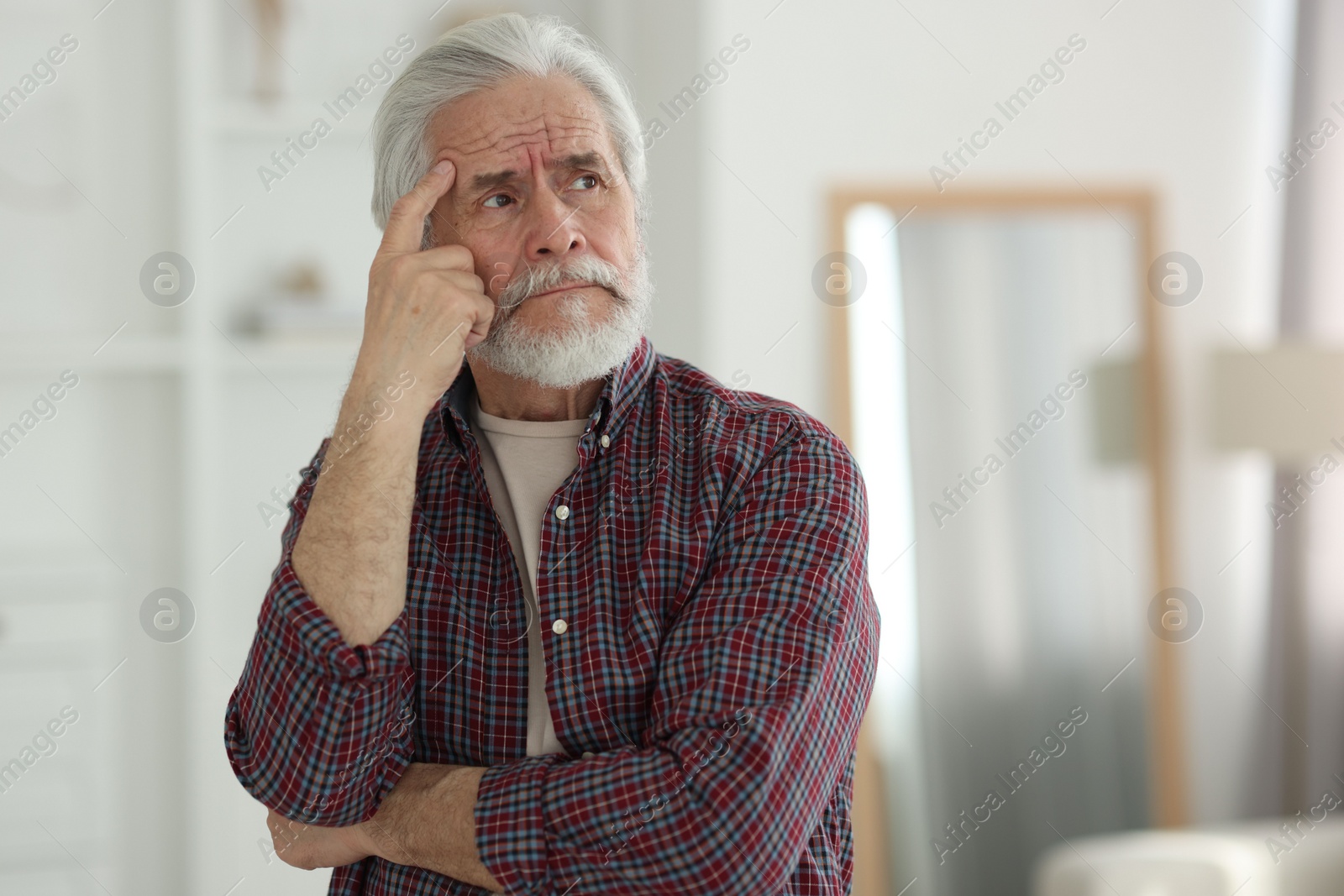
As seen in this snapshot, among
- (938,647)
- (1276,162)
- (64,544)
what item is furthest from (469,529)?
(1276,162)

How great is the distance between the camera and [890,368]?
287 cm

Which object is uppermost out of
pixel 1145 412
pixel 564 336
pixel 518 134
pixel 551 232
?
pixel 518 134

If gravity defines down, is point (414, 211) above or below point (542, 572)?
above

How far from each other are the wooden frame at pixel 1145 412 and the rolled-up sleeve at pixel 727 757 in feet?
5.28

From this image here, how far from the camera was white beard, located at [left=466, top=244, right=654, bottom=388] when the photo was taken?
4.61 ft

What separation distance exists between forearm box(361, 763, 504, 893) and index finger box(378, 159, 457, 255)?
623 millimetres

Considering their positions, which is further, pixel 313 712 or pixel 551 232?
pixel 551 232

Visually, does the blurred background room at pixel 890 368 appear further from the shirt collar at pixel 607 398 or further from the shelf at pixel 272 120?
the shirt collar at pixel 607 398

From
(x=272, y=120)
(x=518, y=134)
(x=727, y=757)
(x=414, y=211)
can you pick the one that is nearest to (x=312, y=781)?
(x=727, y=757)

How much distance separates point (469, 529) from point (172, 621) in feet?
5.98

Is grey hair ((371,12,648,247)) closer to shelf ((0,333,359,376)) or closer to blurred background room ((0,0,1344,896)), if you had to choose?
blurred background room ((0,0,1344,896))

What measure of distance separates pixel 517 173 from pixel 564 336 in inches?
8.5

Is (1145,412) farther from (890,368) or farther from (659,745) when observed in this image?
(659,745)

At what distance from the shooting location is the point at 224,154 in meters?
2.98
